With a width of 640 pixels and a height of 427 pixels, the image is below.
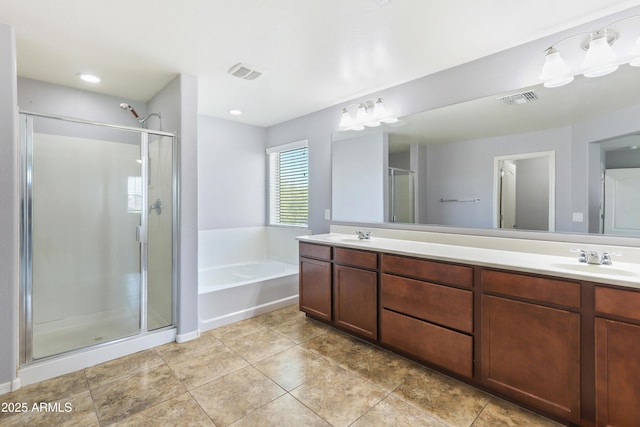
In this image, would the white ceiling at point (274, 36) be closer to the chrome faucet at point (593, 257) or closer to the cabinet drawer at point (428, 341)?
the chrome faucet at point (593, 257)

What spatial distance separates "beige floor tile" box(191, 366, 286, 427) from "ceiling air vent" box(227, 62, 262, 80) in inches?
94.0

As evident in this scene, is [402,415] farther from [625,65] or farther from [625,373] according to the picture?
[625,65]

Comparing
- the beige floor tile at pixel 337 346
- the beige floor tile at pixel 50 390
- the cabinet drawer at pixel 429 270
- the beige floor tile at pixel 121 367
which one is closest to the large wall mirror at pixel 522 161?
the cabinet drawer at pixel 429 270

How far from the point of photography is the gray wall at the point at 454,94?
1.95 m

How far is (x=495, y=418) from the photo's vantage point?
1.65 metres

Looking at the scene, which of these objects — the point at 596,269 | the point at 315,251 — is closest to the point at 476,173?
the point at 596,269

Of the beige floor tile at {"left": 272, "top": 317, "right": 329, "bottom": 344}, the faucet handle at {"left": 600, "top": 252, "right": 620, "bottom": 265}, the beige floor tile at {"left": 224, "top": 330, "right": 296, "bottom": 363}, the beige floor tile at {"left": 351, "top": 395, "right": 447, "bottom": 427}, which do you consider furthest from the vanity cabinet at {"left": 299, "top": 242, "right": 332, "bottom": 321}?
the faucet handle at {"left": 600, "top": 252, "right": 620, "bottom": 265}

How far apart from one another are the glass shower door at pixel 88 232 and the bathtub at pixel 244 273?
68 cm

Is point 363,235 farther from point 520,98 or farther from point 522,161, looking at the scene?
point 520,98

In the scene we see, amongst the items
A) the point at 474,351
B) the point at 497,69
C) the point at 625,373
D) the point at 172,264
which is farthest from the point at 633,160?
the point at 172,264

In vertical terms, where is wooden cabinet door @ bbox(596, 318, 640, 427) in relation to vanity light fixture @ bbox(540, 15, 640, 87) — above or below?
below

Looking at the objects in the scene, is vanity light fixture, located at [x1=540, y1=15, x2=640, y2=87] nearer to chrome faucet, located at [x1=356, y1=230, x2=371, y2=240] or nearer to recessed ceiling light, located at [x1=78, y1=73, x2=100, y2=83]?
chrome faucet, located at [x1=356, y1=230, x2=371, y2=240]

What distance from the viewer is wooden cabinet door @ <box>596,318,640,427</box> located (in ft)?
4.44

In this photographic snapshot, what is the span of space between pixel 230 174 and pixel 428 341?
3.19 metres
